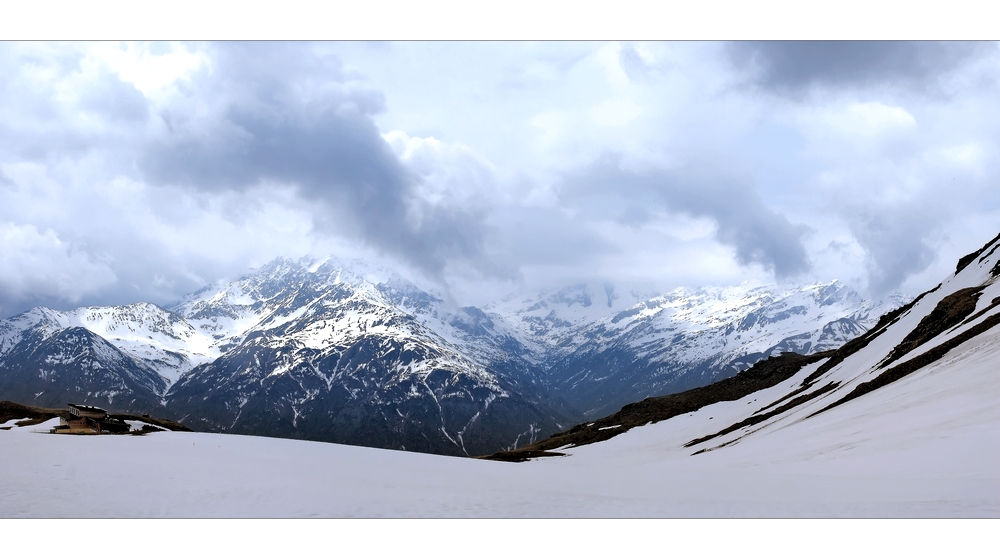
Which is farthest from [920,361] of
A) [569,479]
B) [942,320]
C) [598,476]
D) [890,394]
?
[569,479]

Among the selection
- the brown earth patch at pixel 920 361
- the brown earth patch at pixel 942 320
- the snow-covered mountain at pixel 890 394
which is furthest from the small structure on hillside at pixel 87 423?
the brown earth patch at pixel 942 320

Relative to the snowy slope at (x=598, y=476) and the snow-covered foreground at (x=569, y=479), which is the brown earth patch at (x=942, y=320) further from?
the snow-covered foreground at (x=569, y=479)

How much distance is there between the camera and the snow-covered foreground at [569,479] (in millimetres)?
19984

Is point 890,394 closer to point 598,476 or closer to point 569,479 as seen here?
point 598,476

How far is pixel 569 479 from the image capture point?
2928cm

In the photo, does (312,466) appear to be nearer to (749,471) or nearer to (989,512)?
(749,471)

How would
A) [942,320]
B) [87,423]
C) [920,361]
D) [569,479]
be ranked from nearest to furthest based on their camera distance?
[569,479], [920,361], [87,423], [942,320]

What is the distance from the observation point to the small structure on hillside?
5619 cm

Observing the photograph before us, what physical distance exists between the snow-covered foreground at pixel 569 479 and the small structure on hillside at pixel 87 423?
85.2 feet

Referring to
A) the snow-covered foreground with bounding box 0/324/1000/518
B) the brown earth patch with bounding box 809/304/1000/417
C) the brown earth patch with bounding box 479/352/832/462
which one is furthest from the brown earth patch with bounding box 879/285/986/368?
the brown earth patch with bounding box 479/352/832/462

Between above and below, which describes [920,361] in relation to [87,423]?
below

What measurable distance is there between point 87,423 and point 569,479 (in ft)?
174

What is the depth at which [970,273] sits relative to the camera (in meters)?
85.4

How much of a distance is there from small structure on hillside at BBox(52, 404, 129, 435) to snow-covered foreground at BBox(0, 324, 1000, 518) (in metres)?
26.0
